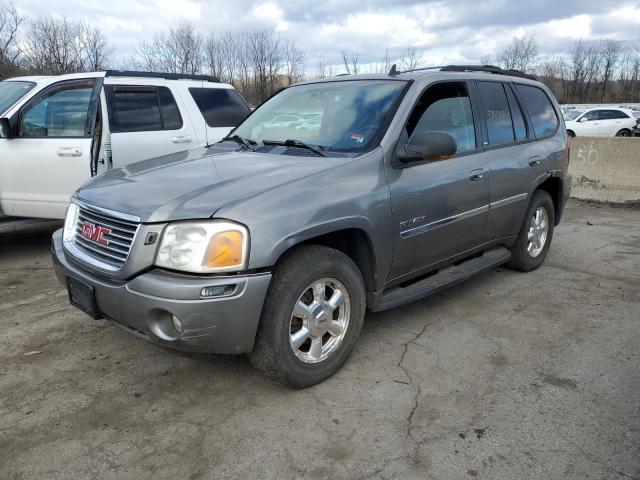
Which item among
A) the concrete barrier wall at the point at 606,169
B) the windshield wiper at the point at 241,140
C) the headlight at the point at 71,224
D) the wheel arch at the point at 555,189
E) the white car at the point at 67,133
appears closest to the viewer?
the headlight at the point at 71,224

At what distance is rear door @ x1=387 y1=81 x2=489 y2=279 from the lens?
349cm

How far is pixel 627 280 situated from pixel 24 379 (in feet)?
16.9

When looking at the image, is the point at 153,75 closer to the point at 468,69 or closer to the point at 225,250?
the point at 468,69

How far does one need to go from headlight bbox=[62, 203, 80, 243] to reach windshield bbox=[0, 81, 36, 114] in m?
2.94

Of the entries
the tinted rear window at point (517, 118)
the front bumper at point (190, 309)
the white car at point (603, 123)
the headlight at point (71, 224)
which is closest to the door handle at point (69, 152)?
the headlight at point (71, 224)

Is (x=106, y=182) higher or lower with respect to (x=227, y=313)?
higher

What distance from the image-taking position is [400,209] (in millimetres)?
3424

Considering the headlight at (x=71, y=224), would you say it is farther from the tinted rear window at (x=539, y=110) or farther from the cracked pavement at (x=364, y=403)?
the tinted rear window at (x=539, y=110)

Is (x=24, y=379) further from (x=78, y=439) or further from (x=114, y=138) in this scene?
(x=114, y=138)

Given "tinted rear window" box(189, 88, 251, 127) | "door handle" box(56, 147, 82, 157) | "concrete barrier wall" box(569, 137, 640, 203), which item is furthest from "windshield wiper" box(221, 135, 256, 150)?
"concrete barrier wall" box(569, 137, 640, 203)

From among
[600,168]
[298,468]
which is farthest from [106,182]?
[600,168]

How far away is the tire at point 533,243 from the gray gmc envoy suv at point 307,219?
1.12 feet

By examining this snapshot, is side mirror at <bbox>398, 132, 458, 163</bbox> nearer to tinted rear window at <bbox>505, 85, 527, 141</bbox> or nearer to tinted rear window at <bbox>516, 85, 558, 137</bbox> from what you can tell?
tinted rear window at <bbox>505, 85, 527, 141</bbox>

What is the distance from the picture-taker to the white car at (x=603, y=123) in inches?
834
